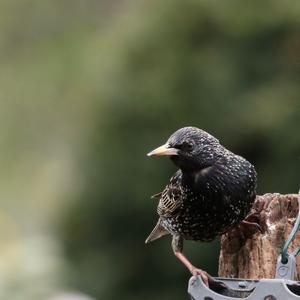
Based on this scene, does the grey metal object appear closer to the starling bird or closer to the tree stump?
the tree stump

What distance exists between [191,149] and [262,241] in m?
0.63

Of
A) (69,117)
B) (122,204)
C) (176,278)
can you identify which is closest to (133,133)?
(122,204)

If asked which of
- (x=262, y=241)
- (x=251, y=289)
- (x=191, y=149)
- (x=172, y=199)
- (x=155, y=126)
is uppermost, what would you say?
(x=155, y=126)

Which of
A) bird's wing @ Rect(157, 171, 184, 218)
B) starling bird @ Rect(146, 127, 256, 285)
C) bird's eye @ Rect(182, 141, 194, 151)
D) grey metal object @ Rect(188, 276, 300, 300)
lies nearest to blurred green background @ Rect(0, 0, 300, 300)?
bird's wing @ Rect(157, 171, 184, 218)

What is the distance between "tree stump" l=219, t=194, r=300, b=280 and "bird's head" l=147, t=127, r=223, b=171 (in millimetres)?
312

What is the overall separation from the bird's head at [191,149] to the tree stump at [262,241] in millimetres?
312

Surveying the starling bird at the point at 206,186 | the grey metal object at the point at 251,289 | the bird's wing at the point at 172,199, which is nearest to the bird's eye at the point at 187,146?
the starling bird at the point at 206,186

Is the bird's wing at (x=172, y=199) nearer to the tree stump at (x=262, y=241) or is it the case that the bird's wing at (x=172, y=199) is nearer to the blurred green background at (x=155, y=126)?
the tree stump at (x=262, y=241)

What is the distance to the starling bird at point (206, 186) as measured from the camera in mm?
5148

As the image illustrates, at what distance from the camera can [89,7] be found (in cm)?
1347

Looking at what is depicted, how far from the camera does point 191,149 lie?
5215 millimetres

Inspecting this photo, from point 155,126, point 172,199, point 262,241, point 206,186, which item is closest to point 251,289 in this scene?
point 262,241

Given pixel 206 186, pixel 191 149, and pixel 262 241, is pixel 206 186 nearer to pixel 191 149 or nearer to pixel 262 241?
pixel 191 149

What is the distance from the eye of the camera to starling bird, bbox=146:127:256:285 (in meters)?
5.15
